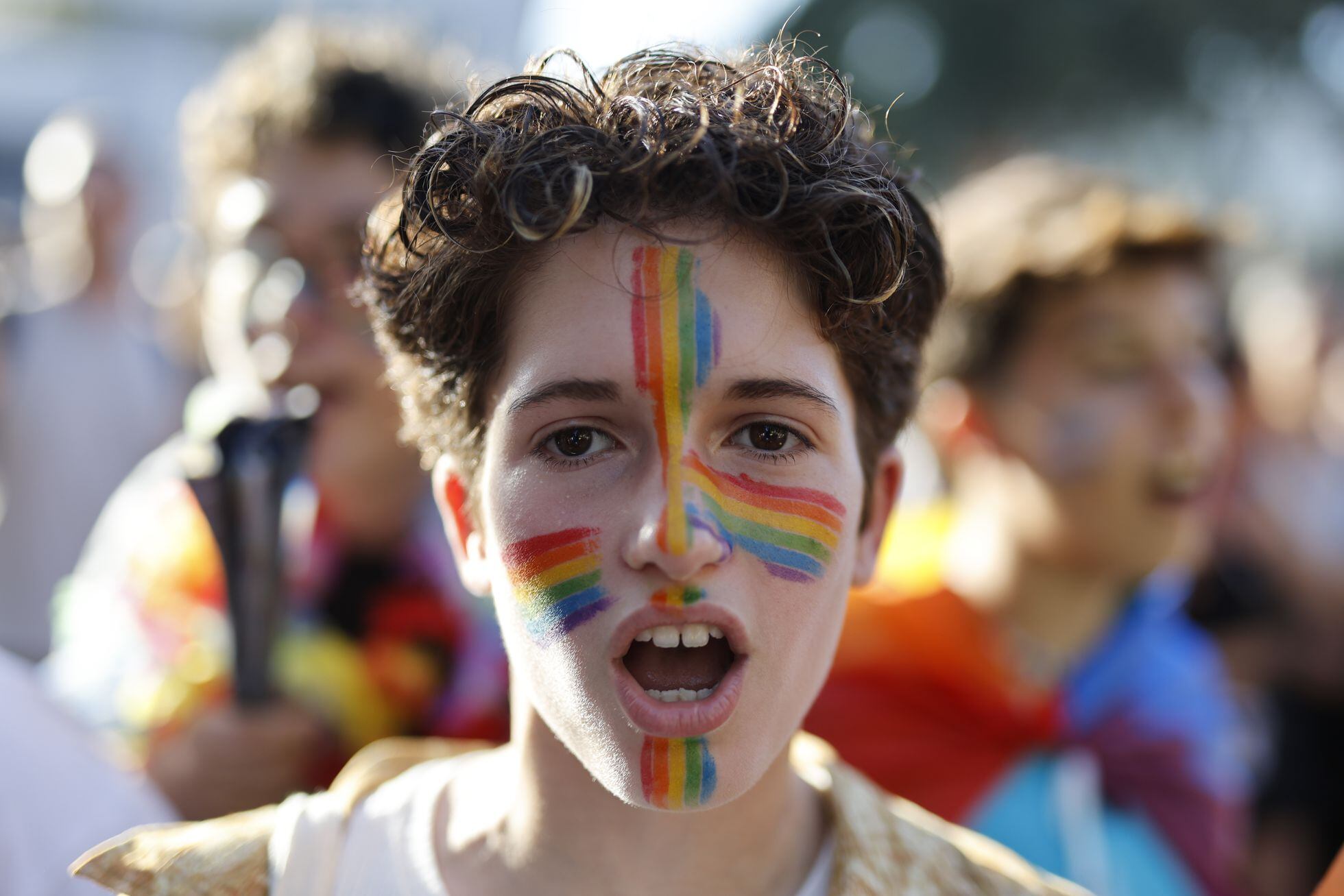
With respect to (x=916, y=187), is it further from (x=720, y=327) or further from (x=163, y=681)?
(x=163, y=681)

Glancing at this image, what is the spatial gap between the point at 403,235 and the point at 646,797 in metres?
0.72

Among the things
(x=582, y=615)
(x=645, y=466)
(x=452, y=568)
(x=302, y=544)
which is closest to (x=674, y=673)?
(x=582, y=615)

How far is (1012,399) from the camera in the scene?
8.20 feet

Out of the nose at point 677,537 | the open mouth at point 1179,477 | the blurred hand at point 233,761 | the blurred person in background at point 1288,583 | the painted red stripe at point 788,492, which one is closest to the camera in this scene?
the nose at point 677,537

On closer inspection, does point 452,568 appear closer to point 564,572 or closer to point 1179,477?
point 564,572

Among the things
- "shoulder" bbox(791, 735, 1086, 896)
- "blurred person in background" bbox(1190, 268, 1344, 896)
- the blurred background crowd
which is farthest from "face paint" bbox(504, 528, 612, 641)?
"blurred person in background" bbox(1190, 268, 1344, 896)

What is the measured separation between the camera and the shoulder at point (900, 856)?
4.75 ft

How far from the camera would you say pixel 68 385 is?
351cm

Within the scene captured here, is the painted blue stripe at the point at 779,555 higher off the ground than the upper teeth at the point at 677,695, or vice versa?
the painted blue stripe at the point at 779,555

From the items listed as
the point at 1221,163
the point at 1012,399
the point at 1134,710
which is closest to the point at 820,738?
the point at 1134,710

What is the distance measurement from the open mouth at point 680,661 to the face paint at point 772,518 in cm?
10

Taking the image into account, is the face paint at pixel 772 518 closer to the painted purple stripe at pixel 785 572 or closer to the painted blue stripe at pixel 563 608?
the painted purple stripe at pixel 785 572

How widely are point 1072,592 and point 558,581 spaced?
→ 1581 millimetres

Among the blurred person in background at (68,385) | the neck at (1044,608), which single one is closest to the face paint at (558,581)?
the neck at (1044,608)
